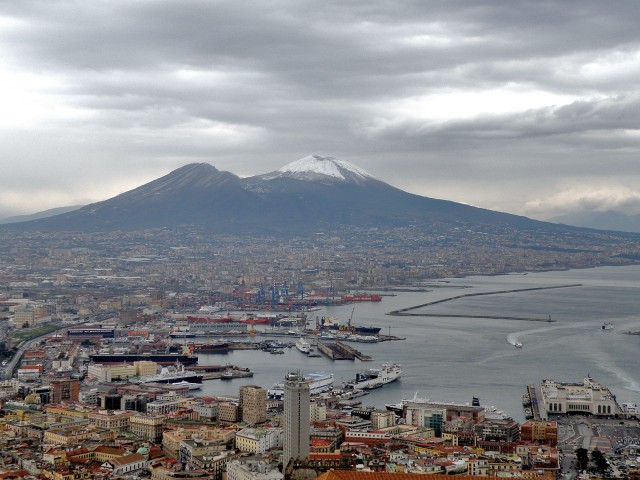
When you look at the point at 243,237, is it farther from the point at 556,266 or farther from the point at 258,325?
the point at 258,325

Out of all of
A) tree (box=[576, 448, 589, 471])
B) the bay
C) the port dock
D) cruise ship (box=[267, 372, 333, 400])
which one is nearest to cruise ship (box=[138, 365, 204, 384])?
the bay

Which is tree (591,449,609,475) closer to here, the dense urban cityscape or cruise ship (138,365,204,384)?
the dense urban cityscape

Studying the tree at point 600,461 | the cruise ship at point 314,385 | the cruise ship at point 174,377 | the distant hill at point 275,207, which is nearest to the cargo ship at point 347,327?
the cruise ship at point 314,385

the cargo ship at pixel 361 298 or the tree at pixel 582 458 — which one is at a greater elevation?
the cargo ship at pixel 361 298

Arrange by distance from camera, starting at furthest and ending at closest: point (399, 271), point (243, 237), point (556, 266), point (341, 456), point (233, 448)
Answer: point (243, 237)
point (556, 266)
point (399, 271)
point (233, 448)
point (341, 456)

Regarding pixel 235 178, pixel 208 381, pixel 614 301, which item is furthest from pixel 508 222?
pixel 208 381

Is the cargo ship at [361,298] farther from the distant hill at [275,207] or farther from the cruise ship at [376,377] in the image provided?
the distant hill at [275,207]
